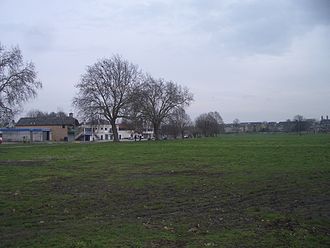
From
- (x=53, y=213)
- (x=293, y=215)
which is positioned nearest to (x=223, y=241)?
(x=293, y=215)

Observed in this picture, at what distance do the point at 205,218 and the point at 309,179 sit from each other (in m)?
9.00

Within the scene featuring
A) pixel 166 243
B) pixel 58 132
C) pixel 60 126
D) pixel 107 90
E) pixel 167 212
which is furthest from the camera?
pixel 58 132

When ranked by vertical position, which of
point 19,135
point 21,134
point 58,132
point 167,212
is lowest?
point 167,212

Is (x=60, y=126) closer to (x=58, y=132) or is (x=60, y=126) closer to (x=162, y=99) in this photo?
(x=58, y=132)

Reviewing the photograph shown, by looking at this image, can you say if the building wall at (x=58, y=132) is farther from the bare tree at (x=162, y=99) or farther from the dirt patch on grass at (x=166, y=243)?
the dirt patch on grass at (x=166, y=243)

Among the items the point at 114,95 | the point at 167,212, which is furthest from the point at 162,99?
the point at 167,212

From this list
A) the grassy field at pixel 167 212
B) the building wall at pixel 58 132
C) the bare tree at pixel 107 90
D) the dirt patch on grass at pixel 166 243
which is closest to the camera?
the dirt patch on grass at pixel 166 243

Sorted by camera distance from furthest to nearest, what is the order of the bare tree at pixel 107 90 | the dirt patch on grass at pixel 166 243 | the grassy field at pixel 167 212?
the bare tree at pixel 107 90
the grassy field at pixel 167 212
the dirt patch on grass at pixel 166 243

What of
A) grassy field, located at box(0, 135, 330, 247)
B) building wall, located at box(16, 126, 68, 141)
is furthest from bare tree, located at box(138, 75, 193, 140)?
grassy field, located at box(0, 135, 330, 247)

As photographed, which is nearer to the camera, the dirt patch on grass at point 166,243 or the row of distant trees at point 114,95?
the dirt patch on grass at point 166,243

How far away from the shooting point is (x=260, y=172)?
66.4 ft

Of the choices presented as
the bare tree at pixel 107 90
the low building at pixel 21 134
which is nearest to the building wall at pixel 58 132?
the low building at pixel 21 134

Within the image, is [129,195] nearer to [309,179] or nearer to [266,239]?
[266,239]

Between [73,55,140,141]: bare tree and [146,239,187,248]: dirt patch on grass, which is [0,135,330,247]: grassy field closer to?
[146,239,187,248]: dirt patch on grass
